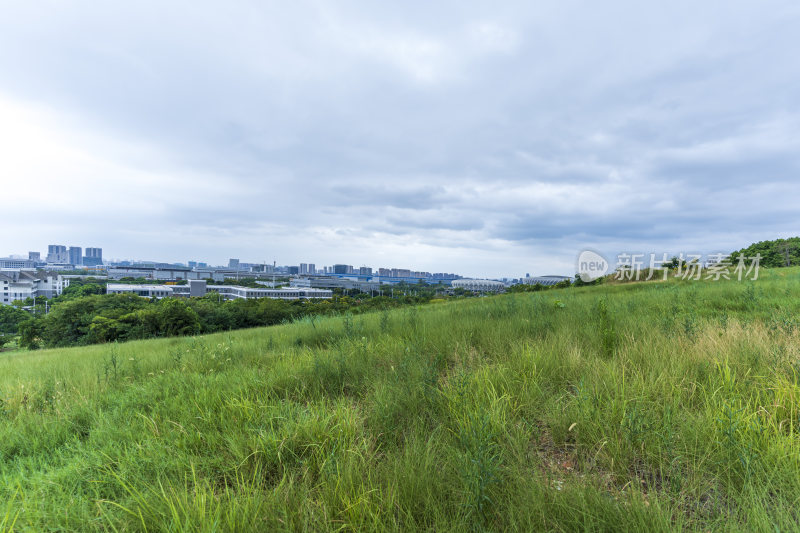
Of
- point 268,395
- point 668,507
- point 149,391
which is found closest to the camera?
point 668,507

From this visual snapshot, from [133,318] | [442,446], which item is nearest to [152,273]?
[133,318]

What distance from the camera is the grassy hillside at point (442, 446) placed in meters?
1.48

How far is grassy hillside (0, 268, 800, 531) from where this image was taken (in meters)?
1.48

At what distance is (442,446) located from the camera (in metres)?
1.97

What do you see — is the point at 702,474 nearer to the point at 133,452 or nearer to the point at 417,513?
the point at 417,513

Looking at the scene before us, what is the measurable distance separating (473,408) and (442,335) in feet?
7.31

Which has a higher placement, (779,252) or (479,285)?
(779,252)

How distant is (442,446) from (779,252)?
60837mm

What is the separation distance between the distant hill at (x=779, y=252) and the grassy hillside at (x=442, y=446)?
50.3 m

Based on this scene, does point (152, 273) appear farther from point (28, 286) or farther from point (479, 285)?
point (479, 285)

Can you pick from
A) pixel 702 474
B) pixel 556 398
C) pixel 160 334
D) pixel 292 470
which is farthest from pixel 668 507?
pixel 160 334

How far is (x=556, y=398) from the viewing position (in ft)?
8.11

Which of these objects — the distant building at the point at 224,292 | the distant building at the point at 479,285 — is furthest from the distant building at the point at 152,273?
the distant building at the point at 479,285

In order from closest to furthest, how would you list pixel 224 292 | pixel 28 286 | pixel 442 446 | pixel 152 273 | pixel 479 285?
1. pixel 442 446
2. pixel 479 285
3. pixel 28 286
4. pixel 224 292
5. pixel 152 273
